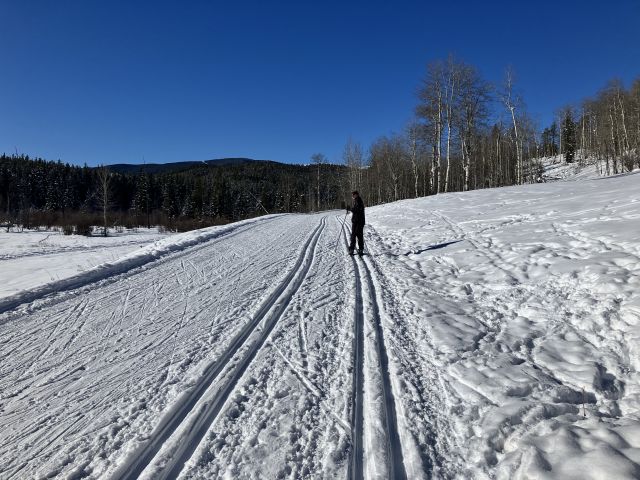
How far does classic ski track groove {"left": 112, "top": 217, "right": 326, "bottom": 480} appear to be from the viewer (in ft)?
8.05

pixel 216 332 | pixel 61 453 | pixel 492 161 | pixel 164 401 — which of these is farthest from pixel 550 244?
pixel 492 161

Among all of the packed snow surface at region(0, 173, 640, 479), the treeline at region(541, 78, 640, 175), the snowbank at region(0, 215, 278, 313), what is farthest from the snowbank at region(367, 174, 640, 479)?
the treeline at region(541, 78, 640, 175)

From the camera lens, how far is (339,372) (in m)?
3.64

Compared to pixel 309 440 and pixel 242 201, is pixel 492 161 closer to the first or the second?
pixel 309 440

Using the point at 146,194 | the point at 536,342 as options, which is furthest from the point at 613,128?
the point at 146,194

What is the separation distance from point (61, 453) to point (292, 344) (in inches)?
94.2

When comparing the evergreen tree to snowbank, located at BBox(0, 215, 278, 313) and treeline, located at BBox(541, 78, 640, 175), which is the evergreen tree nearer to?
treeline, located at BBox(541, 78, 640, 175)

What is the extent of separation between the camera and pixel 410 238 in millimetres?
11664

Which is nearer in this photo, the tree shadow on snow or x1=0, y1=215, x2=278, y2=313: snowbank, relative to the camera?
x1=0, y1=215, x2=278, y2=313: snowbank

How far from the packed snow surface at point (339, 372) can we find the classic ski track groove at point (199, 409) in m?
0.02

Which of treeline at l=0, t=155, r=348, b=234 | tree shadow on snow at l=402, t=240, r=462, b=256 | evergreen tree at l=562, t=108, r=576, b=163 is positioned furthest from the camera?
treeline at l=0, t=155, r=348, b=234

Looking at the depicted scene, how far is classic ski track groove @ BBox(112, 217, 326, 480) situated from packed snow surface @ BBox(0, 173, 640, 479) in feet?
0.05

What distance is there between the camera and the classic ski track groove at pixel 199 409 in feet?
8.05

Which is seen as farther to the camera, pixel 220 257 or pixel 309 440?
pixel 220 257
